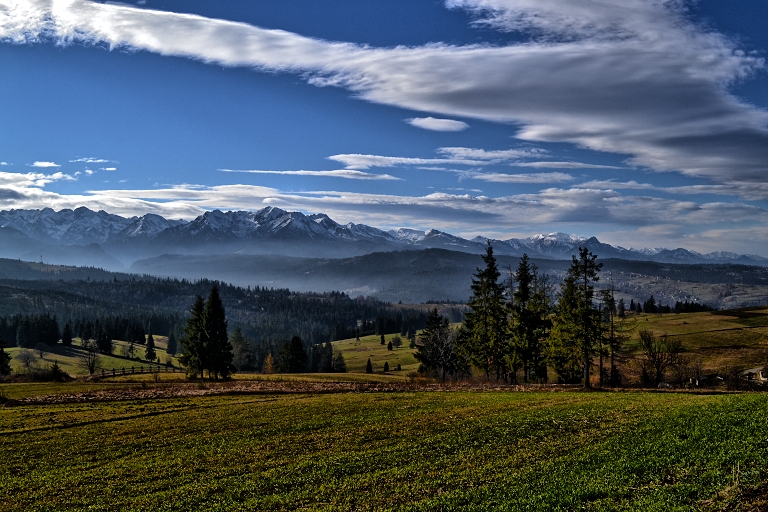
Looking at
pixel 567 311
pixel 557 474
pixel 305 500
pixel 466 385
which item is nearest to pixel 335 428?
pixel 305 500

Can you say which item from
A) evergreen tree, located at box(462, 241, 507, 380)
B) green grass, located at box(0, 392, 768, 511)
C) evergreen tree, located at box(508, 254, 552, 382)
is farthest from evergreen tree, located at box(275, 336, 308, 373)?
green grass, located at box(0, 392, 768, 511)

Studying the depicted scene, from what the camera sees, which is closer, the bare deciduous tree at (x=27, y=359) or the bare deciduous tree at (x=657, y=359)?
the bare deciduous tree at (x=657, y=359)

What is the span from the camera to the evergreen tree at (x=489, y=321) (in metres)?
78.3

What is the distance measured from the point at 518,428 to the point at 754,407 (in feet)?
51.0

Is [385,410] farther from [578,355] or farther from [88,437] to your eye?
[578,355]

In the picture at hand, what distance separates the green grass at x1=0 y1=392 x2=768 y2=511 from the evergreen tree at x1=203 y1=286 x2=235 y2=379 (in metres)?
49.5

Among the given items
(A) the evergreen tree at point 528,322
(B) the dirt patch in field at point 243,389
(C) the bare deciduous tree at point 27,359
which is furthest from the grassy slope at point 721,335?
(C) the bare deciduous tree at point 27,359

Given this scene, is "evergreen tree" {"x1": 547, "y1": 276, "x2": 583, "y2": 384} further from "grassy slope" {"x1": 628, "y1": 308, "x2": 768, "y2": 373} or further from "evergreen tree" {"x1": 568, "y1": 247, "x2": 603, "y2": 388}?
"grassy slope" {"x1": 628, "y1": 308, "x2": 768, "y2": 373}

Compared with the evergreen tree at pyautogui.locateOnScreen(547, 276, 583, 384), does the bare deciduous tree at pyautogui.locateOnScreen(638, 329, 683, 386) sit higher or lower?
lower

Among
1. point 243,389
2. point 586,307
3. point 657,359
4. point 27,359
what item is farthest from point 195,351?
point 27,359

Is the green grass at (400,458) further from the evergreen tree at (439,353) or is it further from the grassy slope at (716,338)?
the grassy slope at (716,338)

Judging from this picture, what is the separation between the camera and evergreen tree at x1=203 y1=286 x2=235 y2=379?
310ft

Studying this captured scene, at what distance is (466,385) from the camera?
6775 cm

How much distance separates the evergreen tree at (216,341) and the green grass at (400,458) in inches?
1949
